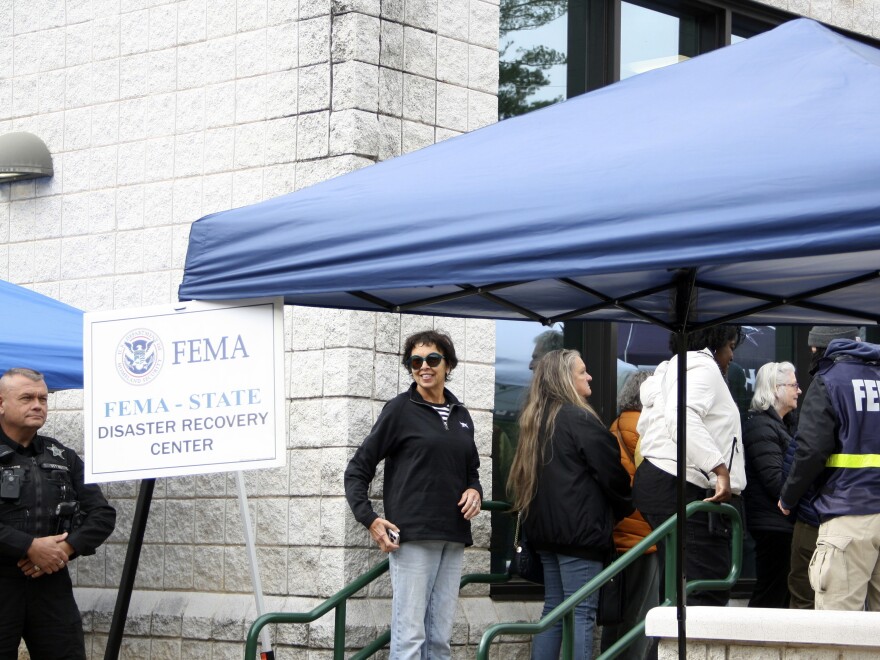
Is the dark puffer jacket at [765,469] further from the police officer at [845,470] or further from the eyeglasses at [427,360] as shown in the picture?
the eyeglasses at [427,360]

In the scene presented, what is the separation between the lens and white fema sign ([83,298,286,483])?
4.57 metres

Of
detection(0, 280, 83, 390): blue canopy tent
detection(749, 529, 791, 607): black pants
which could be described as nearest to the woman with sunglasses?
detection(0, 280, 83, 390): blue canopy tent

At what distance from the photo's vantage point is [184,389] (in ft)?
15.4

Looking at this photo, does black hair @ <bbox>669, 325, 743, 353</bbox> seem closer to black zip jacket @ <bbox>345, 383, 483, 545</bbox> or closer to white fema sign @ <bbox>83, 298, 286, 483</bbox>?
black zip jacket @ <bbox>345, 383, 483, 545</bbox>

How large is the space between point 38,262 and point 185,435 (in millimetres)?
4711

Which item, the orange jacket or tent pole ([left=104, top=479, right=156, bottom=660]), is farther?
the orange jacket

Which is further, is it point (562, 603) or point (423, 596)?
point (423, 596)

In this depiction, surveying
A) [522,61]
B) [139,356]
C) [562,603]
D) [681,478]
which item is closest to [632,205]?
[681,478]

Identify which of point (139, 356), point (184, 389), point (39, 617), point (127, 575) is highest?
point (139, 356)

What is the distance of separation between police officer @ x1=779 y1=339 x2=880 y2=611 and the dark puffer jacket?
101 centimetres

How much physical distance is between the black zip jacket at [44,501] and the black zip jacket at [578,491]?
2.16 m

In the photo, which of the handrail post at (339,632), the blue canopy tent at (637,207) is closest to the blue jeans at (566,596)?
the handrail post at (339,632)

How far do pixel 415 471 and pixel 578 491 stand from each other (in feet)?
3.11

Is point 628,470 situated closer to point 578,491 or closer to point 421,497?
point 578,491
